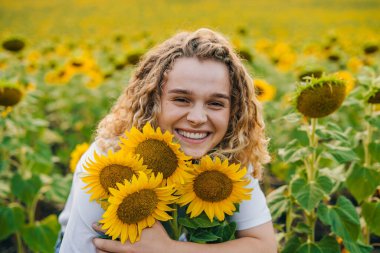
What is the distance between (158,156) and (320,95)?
0.69 m

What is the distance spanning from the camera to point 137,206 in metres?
1.37

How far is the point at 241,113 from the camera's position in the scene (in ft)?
6.41

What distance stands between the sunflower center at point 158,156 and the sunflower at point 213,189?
103mm

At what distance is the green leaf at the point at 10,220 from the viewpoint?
2516mm

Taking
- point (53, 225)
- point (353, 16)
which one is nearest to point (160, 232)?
point (53, 225)

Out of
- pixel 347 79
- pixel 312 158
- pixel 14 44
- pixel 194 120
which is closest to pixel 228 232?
pixel 194 120

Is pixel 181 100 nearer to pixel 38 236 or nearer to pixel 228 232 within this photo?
pixel 228 232

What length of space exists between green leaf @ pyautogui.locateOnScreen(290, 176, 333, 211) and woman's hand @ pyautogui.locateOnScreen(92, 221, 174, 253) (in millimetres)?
627

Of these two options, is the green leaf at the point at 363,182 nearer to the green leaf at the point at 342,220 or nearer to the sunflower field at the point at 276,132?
→ the sunflower field at the point at 276,132

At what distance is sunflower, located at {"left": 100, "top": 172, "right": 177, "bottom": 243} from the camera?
1.34 metres

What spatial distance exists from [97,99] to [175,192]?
8.10ft

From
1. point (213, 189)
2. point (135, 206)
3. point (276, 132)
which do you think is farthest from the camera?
point (276, 132)

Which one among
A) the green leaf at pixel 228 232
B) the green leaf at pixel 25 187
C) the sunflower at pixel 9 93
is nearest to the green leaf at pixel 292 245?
the green leaf at pixel 228 232

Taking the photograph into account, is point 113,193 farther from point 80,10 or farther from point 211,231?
point 80,10
